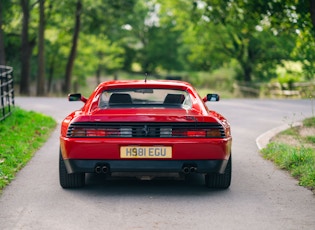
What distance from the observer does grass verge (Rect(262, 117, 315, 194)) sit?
27.6 feet

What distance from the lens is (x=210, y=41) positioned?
46.5 meters

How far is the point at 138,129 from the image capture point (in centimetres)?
711

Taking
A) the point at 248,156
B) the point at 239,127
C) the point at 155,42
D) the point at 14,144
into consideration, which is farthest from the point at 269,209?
the point at 155,42

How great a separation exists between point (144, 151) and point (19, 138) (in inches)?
219

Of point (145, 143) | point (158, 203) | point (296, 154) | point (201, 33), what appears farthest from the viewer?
point (201, 33)

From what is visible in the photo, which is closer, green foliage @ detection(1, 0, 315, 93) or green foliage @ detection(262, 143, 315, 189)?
green foliage @ detection(262, 143, 315, 189)

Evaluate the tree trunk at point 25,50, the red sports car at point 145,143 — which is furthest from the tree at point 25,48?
the red sports car at point 145,143

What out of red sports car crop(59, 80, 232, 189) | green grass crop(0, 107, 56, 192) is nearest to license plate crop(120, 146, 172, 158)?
red sports car crop(59, 80, 232, 189)

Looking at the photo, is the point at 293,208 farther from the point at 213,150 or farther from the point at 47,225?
the point at 47,225

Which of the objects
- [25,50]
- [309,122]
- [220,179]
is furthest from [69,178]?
[25,50]

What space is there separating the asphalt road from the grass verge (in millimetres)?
184

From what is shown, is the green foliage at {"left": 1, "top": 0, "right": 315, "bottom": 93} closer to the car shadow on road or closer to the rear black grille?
the car shadow on road

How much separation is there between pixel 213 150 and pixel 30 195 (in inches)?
81.8

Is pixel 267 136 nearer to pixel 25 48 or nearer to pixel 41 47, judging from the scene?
pixel 41 47
